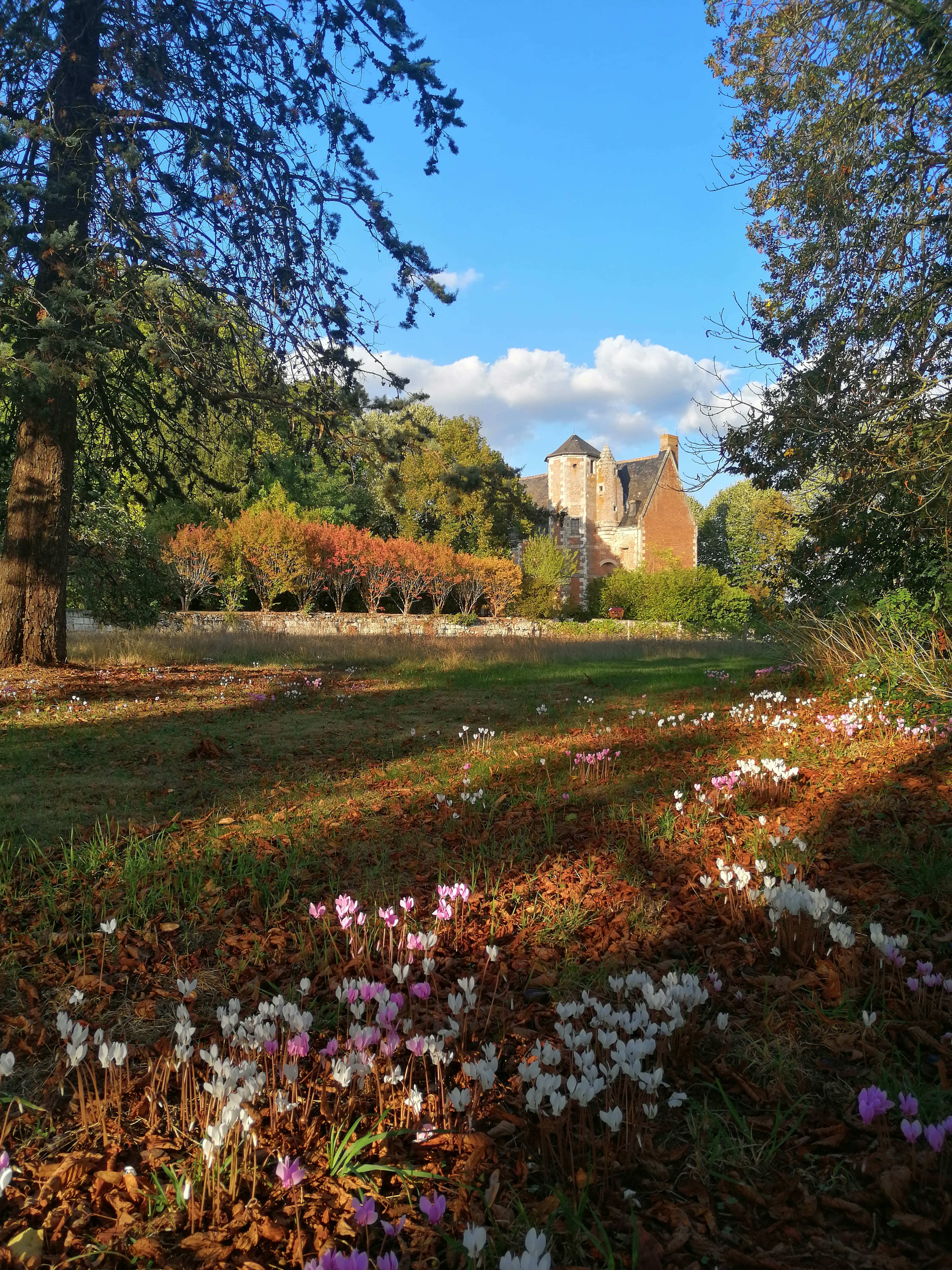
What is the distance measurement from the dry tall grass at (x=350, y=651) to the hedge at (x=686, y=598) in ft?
71.2

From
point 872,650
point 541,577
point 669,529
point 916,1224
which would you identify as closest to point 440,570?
point 541,577

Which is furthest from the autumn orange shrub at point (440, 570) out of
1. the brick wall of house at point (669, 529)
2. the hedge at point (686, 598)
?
the brick wall of house at point (669, 529)

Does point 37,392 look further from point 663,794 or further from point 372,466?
point 663,794

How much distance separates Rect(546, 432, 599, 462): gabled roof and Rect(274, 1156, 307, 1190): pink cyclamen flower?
48083 mm

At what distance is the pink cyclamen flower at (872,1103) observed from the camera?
1.75 m

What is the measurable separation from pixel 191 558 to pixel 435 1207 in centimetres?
2750

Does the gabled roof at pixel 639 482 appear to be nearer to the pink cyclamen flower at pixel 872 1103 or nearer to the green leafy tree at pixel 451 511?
the green leafy tree at pixel 451 511

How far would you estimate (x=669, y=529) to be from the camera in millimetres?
49531

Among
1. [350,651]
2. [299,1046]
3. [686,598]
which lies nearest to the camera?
[299,1046]

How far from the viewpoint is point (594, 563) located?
48500 millimetres

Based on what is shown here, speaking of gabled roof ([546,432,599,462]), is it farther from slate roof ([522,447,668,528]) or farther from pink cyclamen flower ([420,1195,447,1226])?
pink cyclamen flower ([420,1195,447,1226])

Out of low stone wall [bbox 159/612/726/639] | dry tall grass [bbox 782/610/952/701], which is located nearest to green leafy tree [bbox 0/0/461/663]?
dry tall grass [bbox 782/610/952/701]

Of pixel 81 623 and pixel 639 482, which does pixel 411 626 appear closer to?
pixel 81 623

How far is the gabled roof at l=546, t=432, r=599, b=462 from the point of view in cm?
4769
